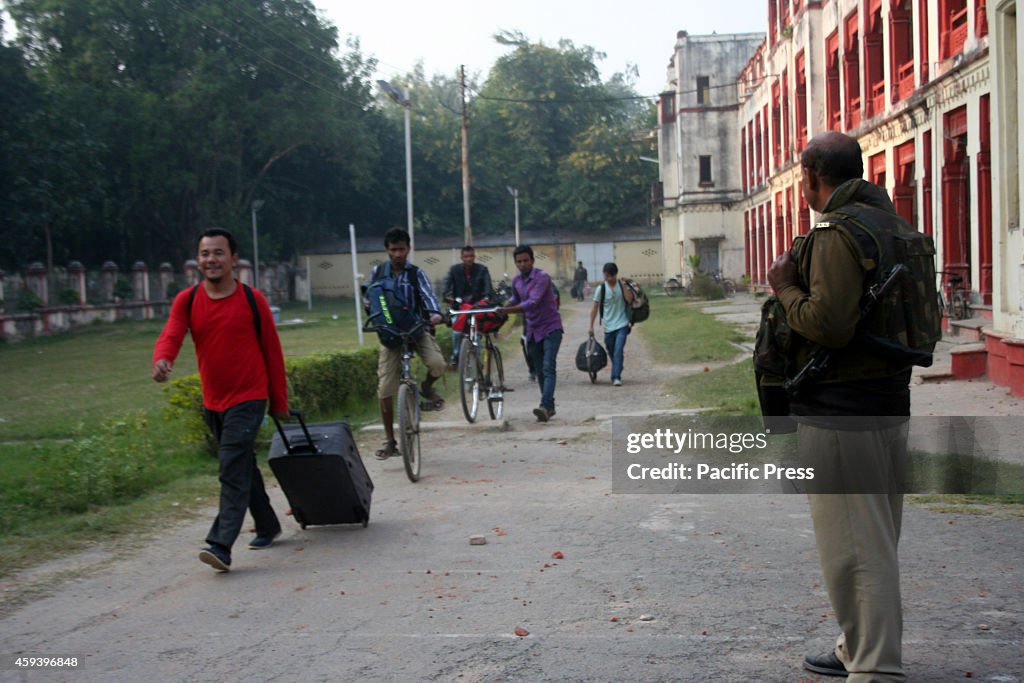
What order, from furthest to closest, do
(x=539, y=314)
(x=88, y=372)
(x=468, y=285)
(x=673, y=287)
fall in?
(x=673, y=287) → (x=88, y=372) → (x=468, y=285) → (x=539, y=314)

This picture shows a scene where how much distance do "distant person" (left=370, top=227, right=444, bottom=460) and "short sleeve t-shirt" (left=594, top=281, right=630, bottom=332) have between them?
5.87 metres

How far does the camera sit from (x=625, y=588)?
5.10 meters

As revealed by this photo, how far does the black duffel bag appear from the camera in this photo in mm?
15039

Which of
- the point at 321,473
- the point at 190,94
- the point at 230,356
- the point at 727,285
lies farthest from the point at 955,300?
the point at 190,94

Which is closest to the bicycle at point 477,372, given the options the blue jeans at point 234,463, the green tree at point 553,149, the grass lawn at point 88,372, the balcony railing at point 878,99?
the grass lawn at point 88,372

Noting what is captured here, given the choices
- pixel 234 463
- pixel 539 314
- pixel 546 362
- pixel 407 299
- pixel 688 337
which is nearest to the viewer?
pixel 234 463

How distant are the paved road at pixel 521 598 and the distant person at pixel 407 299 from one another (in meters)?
1.43

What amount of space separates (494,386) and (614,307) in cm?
367

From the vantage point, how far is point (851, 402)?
3559 millimetres

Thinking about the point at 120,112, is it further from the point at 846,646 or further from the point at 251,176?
the point at 846,646

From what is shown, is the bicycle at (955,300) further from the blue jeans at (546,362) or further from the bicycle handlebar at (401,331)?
A: the bicycle handlebar at (401,331)

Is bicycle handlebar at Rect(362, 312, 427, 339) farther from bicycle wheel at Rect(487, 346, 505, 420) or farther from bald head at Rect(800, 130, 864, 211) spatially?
bald head at Rect(800, 130, 864, 211)

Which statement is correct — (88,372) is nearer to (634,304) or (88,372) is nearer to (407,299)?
(634,304)

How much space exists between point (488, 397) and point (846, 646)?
8.00 meters
